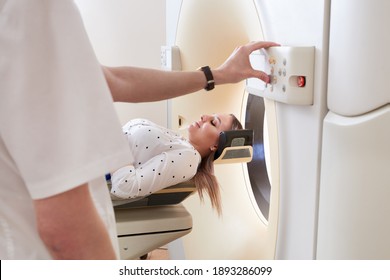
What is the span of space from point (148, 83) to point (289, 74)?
1.35 feet

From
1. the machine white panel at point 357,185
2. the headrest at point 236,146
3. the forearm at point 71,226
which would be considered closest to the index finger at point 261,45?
the machine white panel at point 357,185

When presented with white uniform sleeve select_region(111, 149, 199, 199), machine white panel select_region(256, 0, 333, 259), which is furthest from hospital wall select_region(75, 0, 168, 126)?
machine white panel select_region(256, 0, 333, 259)

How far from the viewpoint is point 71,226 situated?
64cm

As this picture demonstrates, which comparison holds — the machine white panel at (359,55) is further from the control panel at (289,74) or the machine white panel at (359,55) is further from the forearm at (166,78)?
the forearm at (166,78)

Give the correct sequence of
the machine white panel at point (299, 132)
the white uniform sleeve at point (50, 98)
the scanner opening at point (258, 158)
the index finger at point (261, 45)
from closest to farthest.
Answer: the white uniform sleeve at point (50, 98), the machine white panel at point (299, 132), the index finger at point (261, 45), the scanner opening at point (258, 158)

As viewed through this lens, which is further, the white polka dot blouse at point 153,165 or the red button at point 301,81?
the white polka dot blouse at point 153,165

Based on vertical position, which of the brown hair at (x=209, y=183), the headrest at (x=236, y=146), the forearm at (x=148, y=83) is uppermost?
the forearm at (x=148, y=83)

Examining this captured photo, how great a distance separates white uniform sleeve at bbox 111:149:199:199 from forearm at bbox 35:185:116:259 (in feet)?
2.96

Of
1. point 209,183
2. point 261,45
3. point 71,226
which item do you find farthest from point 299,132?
point 209,183

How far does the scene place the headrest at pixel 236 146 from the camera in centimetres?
169

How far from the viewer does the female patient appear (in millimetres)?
1615

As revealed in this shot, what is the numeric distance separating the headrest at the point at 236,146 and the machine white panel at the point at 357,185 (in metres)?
0.71

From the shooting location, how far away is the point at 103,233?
696 mm
